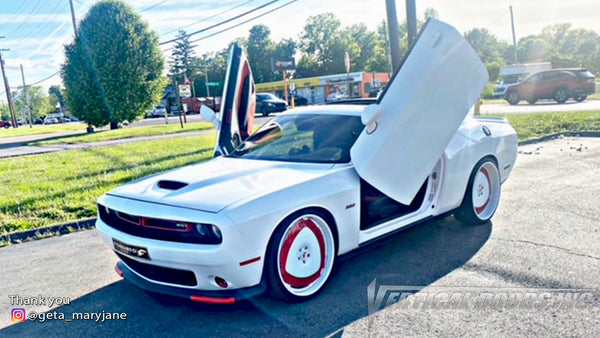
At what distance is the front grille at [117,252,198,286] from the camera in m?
3.06

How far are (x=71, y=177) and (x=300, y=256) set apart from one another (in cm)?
733

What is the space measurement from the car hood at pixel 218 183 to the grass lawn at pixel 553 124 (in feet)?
29.8

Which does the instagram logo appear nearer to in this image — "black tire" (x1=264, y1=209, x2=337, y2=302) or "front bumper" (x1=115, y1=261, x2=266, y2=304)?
"front bumper" (x1=115, y1=261, x2=266, y2=304)

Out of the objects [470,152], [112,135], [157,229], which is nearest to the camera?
[157,229]

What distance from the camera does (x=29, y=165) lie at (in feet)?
37.8

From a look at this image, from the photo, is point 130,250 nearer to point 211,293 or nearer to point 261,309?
point 211,293

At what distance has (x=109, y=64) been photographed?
80.3 ft

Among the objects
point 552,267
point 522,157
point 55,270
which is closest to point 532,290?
point 552,267

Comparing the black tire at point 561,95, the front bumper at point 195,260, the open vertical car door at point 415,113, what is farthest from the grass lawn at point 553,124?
the front bumper at point 195,260

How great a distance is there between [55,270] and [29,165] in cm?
844

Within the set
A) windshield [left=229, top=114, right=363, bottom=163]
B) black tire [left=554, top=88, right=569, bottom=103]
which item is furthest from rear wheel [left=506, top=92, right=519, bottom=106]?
windshield [left=229, top=114, right=363, bottom=163]

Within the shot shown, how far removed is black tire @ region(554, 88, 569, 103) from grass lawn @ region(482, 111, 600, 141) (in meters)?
8.93

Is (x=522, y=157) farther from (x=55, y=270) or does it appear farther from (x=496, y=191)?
(x=55, y=270)

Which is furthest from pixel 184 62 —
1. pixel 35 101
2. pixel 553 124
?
pixel 553 124
